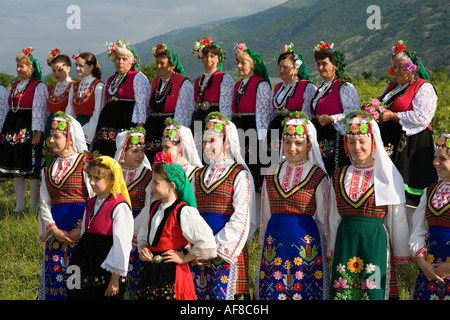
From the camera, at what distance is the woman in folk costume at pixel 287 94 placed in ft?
21.5

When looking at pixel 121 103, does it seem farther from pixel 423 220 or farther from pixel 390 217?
pixel 423 220

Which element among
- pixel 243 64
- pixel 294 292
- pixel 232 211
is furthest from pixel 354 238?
pixel 243 64

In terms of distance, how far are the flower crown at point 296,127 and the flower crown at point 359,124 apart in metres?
0.35

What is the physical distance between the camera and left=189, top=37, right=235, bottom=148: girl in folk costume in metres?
6.95

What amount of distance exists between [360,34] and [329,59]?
68.7 meters

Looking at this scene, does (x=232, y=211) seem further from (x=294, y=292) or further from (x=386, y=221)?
(x=386, y=221)

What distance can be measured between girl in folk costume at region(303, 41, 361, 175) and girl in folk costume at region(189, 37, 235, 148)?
3.37 ft

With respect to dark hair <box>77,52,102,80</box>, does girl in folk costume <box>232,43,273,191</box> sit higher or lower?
lower

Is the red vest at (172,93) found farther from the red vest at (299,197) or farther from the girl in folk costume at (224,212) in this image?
the red vest at (299,197)

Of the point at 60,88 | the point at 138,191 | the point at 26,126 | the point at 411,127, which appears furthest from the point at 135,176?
the point at 26,126

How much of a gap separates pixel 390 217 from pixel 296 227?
27.0 inches

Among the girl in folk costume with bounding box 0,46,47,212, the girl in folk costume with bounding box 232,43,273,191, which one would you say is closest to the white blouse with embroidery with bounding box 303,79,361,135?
the girl in folk costume with bounding box 232,43,273,191

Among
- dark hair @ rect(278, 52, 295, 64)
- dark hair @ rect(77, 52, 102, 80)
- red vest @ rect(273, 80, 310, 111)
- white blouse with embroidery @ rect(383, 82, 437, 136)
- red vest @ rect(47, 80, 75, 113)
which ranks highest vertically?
dark hair @ rect(77, 52, 102, 80)

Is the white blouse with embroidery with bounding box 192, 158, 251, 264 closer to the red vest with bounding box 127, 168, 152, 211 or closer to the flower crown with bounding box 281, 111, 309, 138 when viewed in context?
the flower crown with bounding box 281, 111, 309, 138
